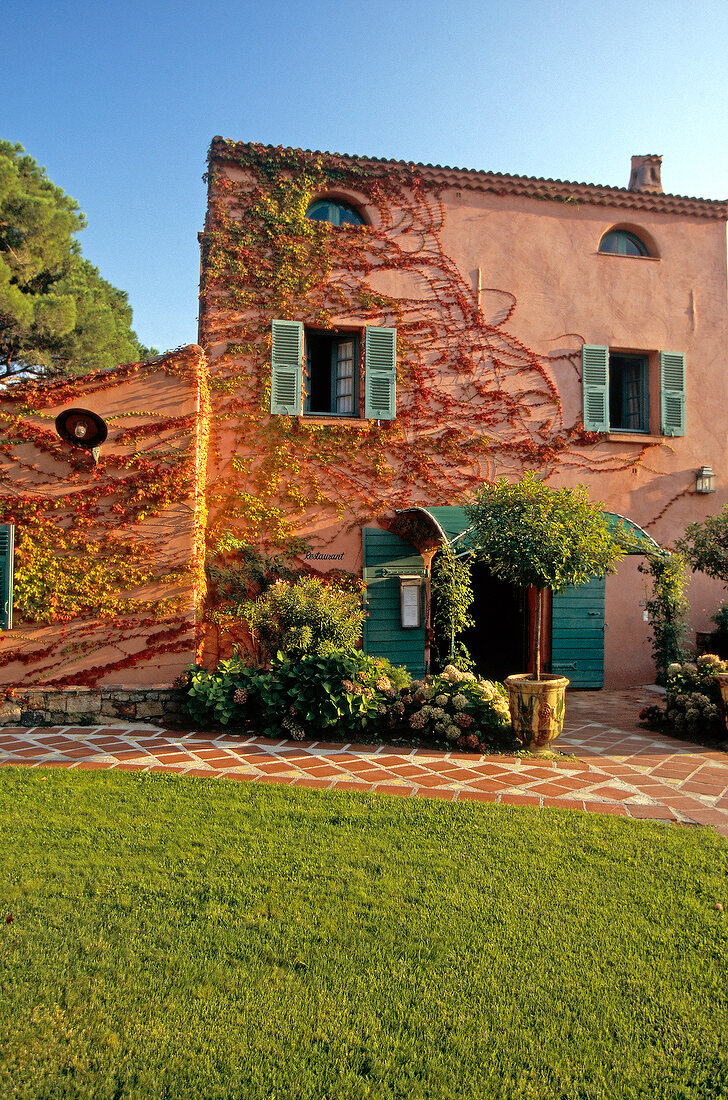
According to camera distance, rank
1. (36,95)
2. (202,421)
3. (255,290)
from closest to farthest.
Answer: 1. (36,95)
2. (202,421)
3. (255,290)

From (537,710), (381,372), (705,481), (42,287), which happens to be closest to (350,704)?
(537,710)

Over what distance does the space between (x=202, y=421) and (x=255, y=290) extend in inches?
96.1

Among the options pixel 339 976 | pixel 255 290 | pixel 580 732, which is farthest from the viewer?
pixel 255 290

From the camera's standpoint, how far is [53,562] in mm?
7688

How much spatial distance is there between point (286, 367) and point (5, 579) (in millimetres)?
4603

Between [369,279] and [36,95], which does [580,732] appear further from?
[36,95]

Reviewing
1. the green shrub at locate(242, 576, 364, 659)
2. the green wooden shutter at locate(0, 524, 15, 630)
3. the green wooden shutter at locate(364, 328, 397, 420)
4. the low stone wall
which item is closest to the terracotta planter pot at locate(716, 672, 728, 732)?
the green shrub at locate(242, 576, 364, 659)

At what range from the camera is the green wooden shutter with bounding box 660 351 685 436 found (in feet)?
35.6

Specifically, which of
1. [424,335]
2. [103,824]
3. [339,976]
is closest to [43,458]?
[103,824]

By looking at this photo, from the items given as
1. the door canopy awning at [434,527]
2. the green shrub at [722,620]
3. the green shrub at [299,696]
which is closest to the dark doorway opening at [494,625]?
the door canopy awning at [434,527]

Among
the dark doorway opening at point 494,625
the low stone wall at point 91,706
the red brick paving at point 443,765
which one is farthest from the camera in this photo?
the dark doorway opening at point 494,625

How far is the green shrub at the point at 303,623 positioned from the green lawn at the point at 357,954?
8.94 feet

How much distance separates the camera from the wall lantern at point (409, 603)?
9.62 metres

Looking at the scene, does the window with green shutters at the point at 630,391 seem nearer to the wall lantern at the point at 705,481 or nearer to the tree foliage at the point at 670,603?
the wall lantern at the point at 705,481
